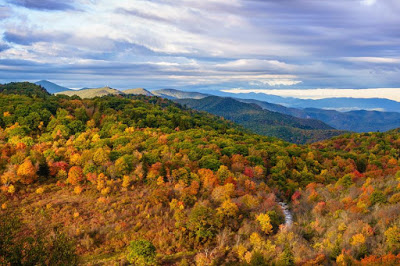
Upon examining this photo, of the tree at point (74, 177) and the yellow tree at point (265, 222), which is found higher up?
the tree at point (74, 177)

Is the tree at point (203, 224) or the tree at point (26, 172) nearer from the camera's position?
the tree at point (203, 224)

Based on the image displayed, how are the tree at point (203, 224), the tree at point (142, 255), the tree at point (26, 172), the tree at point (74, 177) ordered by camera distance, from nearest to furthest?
the tree at point (142, 255) → the tree at point (203, 224) → the tree at point (26, 172) → the tree at point (74, 177)

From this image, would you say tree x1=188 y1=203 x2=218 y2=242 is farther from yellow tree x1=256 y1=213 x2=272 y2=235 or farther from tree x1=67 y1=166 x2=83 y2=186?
tree x1=67 y1=166 x2=83 y2=186

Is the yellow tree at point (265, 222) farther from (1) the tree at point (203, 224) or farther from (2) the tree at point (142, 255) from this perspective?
(2) the tree at point (142, 255)

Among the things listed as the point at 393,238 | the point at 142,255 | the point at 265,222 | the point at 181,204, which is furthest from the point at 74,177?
the point at 393,238

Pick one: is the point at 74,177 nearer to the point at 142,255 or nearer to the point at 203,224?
the point at 203,224

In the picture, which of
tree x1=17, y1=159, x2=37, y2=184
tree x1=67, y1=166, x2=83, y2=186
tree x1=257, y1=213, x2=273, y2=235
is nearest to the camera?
tree x1=257, y1=213, x2=273, y2=235

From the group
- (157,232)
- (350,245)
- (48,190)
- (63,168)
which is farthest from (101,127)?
(350,245)

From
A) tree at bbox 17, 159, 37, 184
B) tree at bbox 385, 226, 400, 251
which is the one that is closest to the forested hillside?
tree at bbox 385, 226, 400, 251

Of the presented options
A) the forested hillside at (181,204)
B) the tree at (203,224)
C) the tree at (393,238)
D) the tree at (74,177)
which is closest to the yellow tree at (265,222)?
the forested hillside at (181,204)
